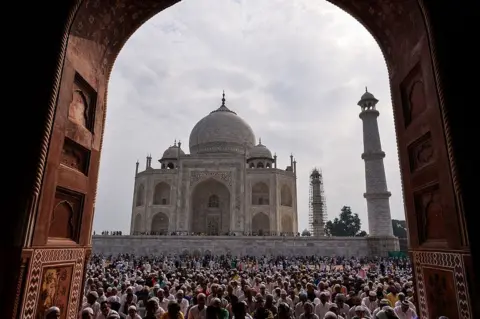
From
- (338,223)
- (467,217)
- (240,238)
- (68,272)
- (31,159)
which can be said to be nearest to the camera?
(467,217)

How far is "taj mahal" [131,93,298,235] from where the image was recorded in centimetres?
A: 2920

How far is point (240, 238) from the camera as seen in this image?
23.7 meters

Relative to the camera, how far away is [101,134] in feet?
14.5

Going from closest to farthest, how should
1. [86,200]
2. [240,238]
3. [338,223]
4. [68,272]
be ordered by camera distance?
[68,272] → [86,200] → [240,238] → [338,223]

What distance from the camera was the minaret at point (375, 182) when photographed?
22672mm

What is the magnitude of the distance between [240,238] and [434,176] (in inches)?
833

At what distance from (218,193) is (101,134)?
27.6 meters

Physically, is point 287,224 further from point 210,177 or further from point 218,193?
point 210,177

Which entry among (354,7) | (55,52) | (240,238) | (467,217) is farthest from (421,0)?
(240,238)

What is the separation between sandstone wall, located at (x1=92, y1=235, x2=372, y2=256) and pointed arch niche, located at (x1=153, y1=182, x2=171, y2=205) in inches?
359

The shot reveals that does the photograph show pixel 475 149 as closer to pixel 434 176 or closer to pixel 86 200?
pixel 434 176

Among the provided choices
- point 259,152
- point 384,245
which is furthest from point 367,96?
point 259,152

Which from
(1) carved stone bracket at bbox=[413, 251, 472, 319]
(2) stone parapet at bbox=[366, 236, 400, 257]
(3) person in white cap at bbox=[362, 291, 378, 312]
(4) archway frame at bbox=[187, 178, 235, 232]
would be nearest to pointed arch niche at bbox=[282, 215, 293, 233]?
(4) archway frame at bbox=[187, 178, 235, 232]

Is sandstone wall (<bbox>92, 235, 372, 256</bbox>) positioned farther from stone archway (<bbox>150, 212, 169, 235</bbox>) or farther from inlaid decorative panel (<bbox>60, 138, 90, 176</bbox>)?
inlaid decorative panel (<bbox>60, 138, 90, 176</bbox>)
